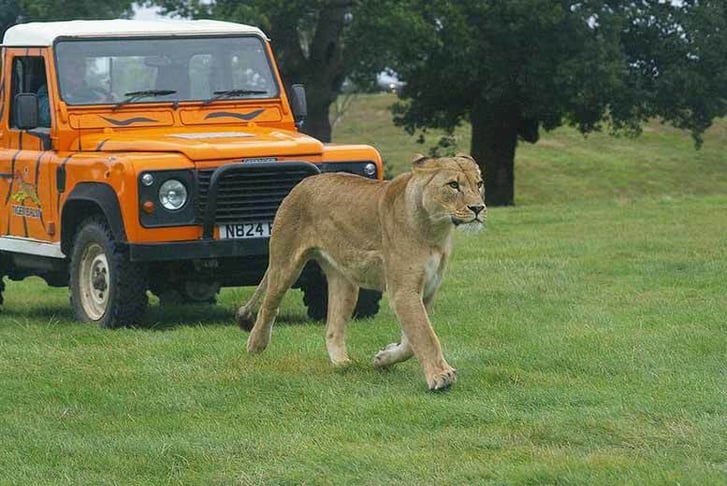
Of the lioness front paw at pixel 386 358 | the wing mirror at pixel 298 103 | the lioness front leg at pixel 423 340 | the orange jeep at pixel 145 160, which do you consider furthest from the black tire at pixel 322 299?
the lioness front leg at pixel 423 340

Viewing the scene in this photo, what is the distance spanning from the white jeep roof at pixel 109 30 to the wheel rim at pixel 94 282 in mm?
1818

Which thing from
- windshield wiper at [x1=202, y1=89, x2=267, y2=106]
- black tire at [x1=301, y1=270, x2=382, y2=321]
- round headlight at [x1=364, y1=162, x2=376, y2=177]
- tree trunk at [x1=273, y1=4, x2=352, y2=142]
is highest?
windshield wiper at [x1=202, y1=89, x2=267, y2=106]

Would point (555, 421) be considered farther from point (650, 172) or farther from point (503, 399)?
point (650, 172)

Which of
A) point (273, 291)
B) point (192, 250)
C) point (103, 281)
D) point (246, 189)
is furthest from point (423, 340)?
point (103, 281)

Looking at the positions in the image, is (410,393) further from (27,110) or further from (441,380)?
(27,110)

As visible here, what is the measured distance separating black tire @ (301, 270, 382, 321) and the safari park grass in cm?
17

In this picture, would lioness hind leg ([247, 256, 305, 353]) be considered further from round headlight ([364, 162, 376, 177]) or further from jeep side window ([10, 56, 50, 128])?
jeep side window ([10, 56, 50, 128])

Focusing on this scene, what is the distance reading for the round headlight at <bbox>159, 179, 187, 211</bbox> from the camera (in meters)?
11.9

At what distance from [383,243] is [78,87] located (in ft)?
14.9

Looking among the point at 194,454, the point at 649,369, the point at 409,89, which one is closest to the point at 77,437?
the point at 194,454

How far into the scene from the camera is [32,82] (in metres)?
13.5

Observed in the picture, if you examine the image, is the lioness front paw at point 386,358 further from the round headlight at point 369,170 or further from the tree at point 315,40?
the tree at point 315,40

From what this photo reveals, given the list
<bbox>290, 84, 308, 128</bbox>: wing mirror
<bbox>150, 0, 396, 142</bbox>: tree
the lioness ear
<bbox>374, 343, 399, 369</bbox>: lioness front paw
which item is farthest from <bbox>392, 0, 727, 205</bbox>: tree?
the lioness ear

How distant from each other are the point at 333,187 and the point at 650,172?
120 feet
